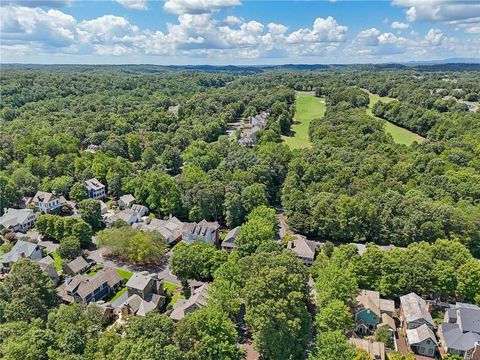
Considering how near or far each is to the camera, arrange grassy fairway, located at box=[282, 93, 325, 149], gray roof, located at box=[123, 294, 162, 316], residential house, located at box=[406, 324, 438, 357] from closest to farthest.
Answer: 1. residential house, located at box=[406, 324, 438, 357]
2. gray roof, located at box=[123, 294, 162, 316]
3. grassy fairway, located at box=[282, 93, 325, 149]

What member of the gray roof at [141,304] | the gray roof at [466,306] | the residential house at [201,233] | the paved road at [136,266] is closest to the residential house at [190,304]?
the gray roof at [141,304]

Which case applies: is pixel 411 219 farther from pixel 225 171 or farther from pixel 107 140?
pixel 107 140

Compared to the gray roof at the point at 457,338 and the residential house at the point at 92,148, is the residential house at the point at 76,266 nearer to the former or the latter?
the gray roof at the point at 457,338

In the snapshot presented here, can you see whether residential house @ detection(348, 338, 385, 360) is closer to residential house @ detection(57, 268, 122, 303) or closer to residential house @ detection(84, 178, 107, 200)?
residential house @ detection(57, 268, 122, 303)

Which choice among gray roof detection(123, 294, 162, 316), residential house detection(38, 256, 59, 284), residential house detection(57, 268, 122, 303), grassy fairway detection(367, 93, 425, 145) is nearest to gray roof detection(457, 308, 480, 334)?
gray roof detection(123, 294, 162, 316)

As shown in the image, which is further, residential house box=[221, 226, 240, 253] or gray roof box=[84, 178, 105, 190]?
gray roof box=[84, 178, 105, 190]

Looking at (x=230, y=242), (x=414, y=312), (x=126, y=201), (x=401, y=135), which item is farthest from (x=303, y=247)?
(x=401, y=135)
